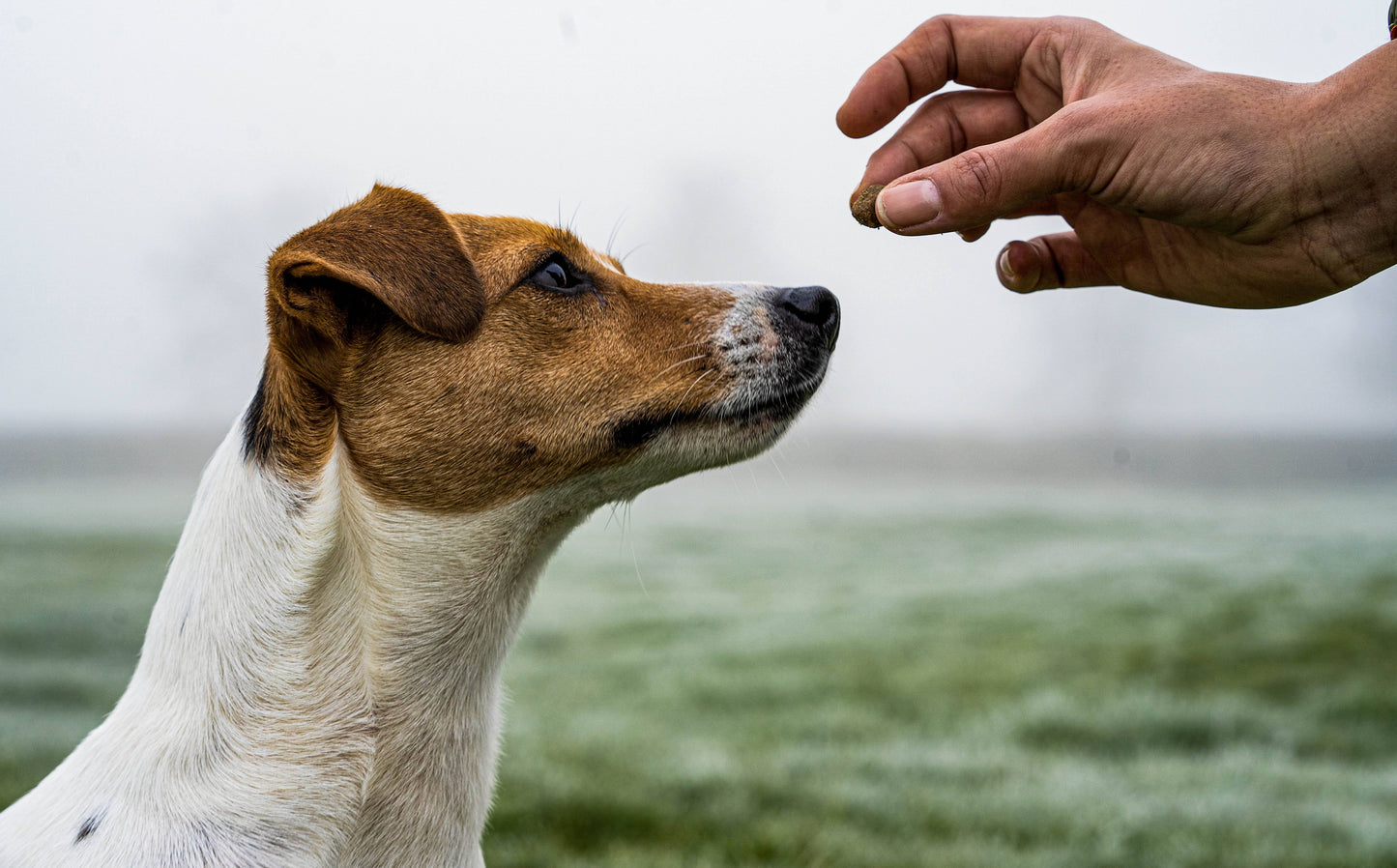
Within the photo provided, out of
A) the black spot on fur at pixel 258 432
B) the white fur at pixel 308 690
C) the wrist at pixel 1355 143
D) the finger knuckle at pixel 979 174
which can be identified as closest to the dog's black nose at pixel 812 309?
the white fur at pixel 308 690

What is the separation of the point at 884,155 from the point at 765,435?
3.64 ft

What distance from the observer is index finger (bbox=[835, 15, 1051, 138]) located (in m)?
2.82

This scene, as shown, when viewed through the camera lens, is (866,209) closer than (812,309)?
No

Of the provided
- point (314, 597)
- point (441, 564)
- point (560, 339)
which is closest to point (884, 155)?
point (560, 339)

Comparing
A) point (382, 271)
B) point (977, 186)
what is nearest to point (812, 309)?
point (977, 186)

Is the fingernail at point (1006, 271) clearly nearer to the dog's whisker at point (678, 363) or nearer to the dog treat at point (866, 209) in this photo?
the dog treat at point (866, 209)

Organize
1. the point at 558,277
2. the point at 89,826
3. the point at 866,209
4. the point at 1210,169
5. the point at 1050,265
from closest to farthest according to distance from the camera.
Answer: the point at 89,826 → the point at 1210,169 → the point at 558,277 → the point at 866,209 → the point at 1050,265

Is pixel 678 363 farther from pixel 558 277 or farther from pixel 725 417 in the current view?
pixel 558 277

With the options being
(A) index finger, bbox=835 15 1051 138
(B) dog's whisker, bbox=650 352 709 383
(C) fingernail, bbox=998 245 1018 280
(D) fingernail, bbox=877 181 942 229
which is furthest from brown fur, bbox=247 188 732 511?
(C) fingernail, bbox=998 245 1018 280

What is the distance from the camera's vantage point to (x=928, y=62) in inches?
113

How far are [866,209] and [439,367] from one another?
1149 millimetres

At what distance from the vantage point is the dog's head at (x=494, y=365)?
202 cm

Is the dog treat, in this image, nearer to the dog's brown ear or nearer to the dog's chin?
the dog's chin

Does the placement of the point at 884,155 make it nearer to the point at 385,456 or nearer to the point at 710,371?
the point at 710,371
